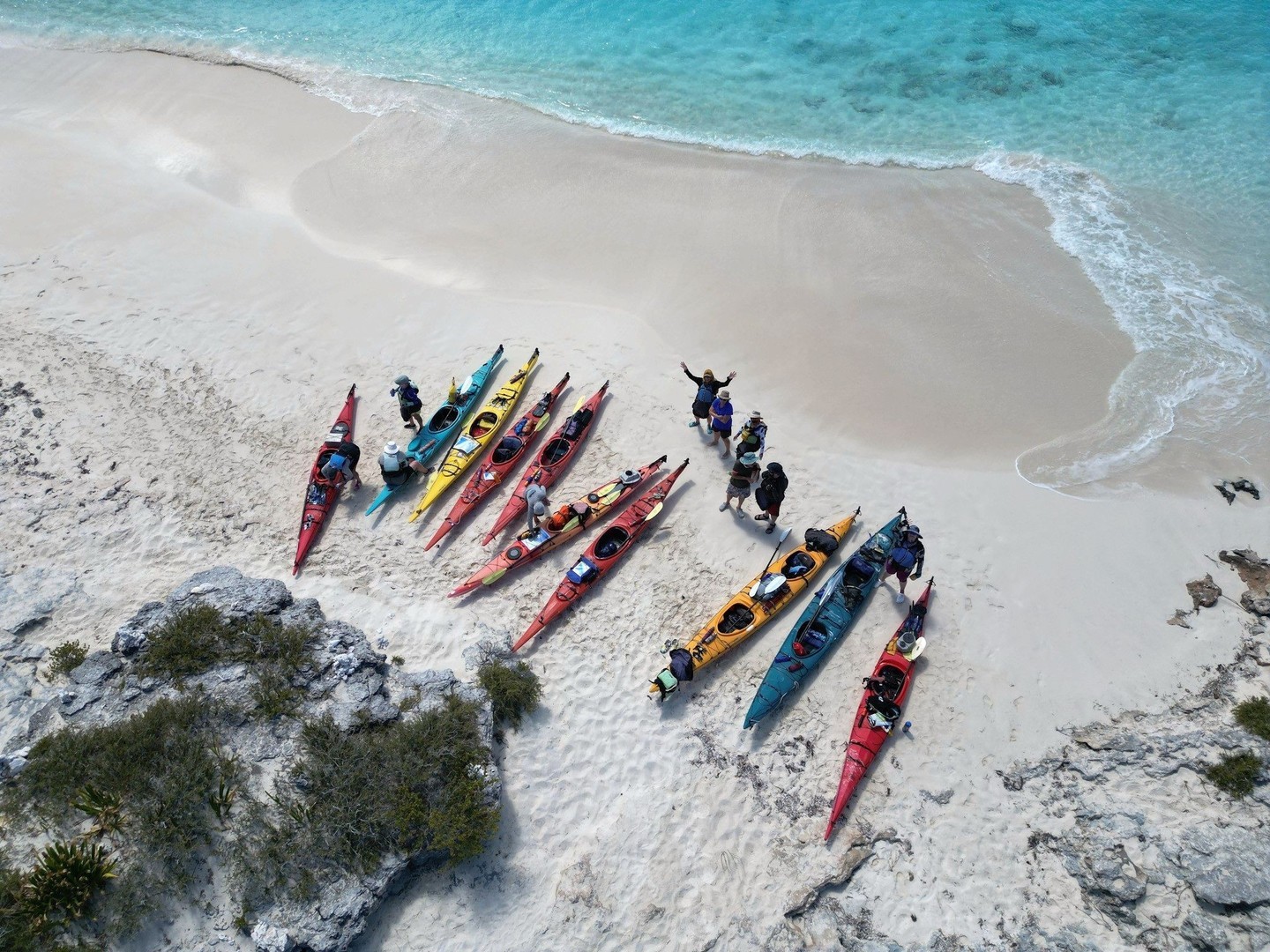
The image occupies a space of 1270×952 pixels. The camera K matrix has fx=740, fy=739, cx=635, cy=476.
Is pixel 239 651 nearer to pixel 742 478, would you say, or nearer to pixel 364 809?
pixel 364 809

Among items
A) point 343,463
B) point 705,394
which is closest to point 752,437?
point 705,394

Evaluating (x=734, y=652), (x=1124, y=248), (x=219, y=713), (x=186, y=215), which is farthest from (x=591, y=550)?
(x=1124, y=248)

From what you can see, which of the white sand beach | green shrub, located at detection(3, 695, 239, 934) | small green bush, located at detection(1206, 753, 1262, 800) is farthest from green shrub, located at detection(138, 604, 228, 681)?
small green bush, located at detection(1206, 753, 1262, 800)

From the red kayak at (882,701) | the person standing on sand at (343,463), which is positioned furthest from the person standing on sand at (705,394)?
the person standing on sand at (343,463)

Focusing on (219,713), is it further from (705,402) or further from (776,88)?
(776,88)

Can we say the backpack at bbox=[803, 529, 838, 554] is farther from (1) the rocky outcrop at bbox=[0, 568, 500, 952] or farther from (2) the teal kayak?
(2) the teal kayak

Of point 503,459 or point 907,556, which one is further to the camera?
point 503,459

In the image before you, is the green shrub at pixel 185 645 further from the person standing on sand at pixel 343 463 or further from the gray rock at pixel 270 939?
the gray rock at pixel 270 939
